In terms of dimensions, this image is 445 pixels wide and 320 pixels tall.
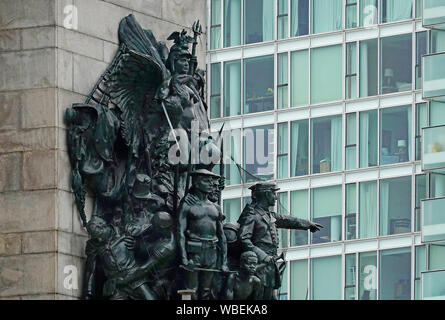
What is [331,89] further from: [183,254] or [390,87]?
[183,254]

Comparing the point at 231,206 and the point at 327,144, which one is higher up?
the point at 327,144

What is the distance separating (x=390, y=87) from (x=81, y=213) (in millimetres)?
27658

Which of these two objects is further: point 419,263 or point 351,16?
point 351,16

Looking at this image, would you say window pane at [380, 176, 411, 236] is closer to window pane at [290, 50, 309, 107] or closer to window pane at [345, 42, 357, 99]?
window pane at [345, 42, 357, 99]

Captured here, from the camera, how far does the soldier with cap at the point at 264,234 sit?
43531 millimetres

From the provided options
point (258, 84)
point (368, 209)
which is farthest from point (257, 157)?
point (258, 84)

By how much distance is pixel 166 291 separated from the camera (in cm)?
4281

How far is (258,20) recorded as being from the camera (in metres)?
71.9

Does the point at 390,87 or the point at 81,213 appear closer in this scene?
the point at 81,213

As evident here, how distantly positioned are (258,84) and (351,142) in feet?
8.53

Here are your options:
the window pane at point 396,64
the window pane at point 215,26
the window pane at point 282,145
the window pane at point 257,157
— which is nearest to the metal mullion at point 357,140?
the window pane at point 396,64

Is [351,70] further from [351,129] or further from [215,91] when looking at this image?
[215,91]

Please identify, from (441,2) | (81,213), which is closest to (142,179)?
(81,213)
